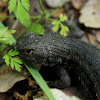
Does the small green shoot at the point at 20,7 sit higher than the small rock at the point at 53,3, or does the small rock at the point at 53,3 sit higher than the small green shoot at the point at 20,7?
the small green shoot at the point at 20,7

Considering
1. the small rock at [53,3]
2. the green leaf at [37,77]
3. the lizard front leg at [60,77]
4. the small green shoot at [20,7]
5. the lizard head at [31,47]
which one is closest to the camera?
the small green shoot at [20,7]

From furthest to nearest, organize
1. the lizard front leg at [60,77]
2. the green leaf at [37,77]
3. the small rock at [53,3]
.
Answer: the small rock at [53,3], the lizard front leg at [60,77], the green leaf at [37,77]

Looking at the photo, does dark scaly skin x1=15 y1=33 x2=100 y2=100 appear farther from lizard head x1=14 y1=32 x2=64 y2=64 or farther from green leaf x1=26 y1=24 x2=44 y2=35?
green leaf x1=26 y1=24 x2=44 y2=35

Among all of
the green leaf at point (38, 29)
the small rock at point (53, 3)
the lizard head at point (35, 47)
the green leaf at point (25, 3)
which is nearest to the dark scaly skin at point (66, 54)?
the lizard head at point (35, 47)

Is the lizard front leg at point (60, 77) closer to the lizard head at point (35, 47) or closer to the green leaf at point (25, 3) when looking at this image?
the lizard head at point (35, 47)

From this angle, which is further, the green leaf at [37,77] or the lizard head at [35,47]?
the lizard head at [35,47]

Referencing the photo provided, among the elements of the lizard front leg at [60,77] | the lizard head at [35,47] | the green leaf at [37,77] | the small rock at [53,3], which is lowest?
the lizard front leg at [60,77]

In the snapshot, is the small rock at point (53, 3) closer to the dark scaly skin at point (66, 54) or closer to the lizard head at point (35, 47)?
the dark scaly skin at point (66, 54)

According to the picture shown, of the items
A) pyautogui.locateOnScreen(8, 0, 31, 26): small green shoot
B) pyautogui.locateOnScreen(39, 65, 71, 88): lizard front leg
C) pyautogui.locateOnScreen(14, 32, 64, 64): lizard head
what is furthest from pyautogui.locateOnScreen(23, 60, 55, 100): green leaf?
pyautogui.locateOnScreen(8, 0, 31, 26): small green shoot

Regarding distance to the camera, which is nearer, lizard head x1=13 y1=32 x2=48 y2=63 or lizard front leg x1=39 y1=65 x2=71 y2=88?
lizard head x1=13 y1=32 x2=48 y2=63
